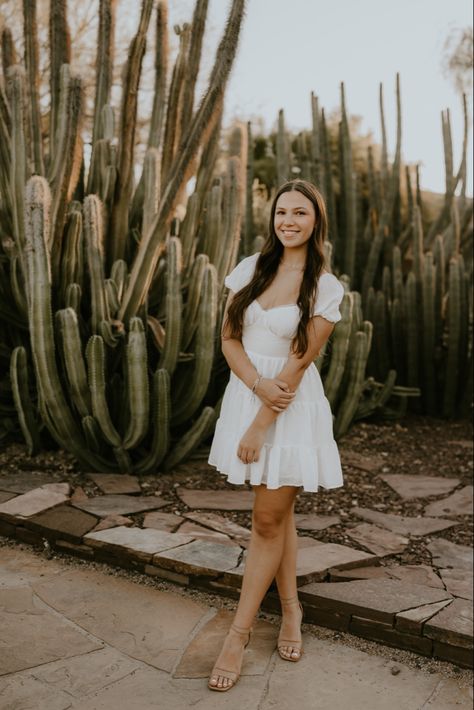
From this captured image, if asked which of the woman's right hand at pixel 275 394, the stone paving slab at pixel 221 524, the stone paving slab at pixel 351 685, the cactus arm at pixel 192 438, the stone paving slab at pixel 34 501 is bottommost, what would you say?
the stone paving slab at pixel 351 685

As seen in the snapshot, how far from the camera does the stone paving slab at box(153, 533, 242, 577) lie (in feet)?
10.6

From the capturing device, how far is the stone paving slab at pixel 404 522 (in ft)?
13.9

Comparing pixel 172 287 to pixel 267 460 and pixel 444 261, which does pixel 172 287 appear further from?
pixel 444 261

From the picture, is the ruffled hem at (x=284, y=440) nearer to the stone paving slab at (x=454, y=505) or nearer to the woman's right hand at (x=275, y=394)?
the woman's right hand at (x=275, y=394)

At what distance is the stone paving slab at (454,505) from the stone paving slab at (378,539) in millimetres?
590

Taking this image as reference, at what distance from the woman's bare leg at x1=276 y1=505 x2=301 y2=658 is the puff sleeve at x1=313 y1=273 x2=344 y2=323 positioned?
2.41 feet

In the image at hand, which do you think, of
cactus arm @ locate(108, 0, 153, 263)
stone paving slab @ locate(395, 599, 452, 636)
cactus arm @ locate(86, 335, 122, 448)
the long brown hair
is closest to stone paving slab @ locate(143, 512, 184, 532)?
cactus arm @ locate(86, 335, 122, 448)

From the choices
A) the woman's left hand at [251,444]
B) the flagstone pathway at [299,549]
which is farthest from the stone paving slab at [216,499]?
the woman's left hand at [251,444]

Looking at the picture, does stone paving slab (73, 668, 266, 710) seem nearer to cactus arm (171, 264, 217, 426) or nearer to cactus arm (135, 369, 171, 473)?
cactus arm (135, 369, 171, 473)

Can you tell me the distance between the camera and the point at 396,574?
3.55m

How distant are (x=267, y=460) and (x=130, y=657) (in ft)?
2.79

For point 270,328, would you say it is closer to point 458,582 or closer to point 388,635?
point 388,635

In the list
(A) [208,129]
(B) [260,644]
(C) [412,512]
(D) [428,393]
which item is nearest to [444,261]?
(D) [428,393]

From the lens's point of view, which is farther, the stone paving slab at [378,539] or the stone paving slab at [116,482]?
the stone paving slab at [116,482]
